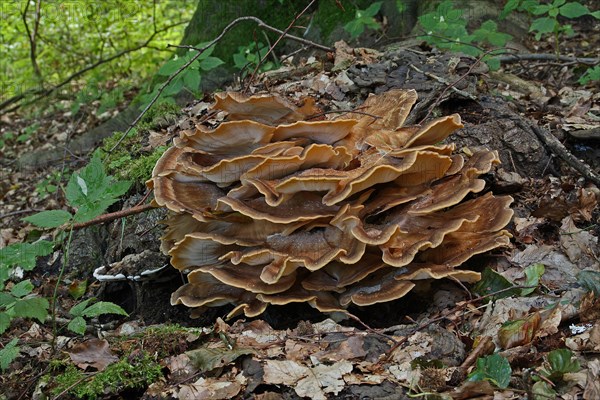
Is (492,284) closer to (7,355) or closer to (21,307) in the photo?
(21,307)

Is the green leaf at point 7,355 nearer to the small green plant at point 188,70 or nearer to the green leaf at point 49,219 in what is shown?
the green leaf at point 49,219

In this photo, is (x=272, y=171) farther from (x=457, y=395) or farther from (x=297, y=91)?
(x=297, y=91)

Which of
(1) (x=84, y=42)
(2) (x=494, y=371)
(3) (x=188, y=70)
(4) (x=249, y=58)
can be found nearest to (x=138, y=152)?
(3) (x=188, y=70)

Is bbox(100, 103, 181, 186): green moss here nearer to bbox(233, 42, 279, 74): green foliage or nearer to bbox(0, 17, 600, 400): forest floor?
bbox(0, 17, 600, 400): forest floor

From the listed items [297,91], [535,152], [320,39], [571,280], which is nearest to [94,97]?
[320,39]

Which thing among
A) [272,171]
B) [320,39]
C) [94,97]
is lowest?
[94,97]

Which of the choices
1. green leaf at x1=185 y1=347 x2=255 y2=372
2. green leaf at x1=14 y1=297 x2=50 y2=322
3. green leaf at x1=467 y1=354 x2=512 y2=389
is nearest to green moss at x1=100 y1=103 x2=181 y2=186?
green leaf at x1=14 y1=297 x2=50 y2=322
